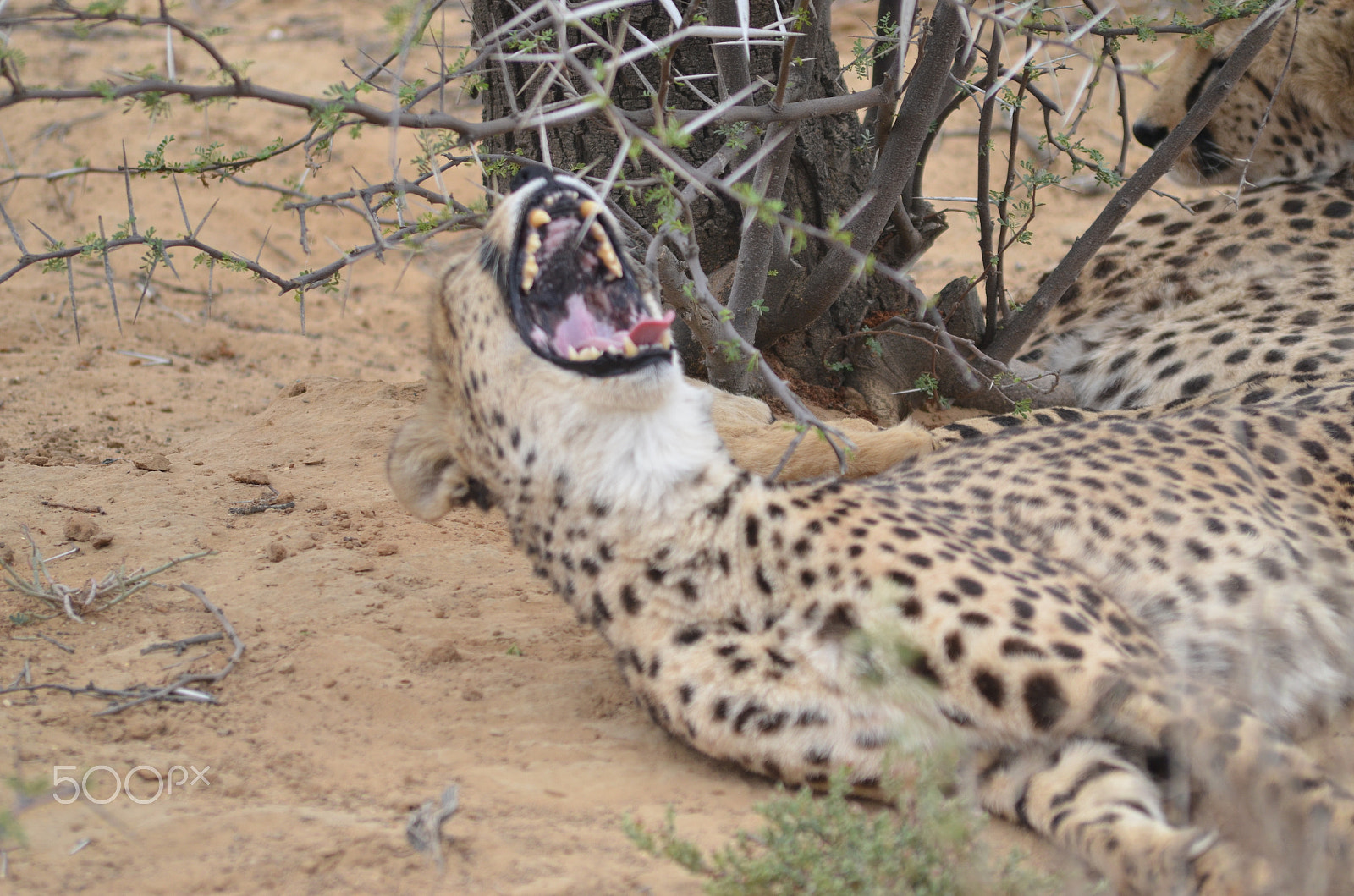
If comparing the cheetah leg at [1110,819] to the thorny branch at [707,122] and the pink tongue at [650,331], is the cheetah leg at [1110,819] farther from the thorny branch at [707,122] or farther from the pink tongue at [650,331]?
the pink tongue at [650,331]

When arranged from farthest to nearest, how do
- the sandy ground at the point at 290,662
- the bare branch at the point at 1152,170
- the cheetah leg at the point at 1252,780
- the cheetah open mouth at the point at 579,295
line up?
1. the bare branch at the point at 1152,170
2. the cheetah open mouth at the point at 579,295
3. the sandy ground at the point at 290,662
4. the cheetah leg at the point at 1252,780

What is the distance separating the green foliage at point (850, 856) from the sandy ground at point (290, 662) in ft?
0.51

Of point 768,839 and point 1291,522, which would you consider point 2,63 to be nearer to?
point 768,839

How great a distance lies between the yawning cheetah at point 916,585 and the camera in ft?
6.90

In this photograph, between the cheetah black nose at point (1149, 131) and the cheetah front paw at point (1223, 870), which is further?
the cheetah black nose at point (1149, 131)

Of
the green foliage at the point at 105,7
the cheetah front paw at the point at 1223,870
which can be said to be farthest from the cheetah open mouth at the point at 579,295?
the cheetah front paw at the point at 1223,870

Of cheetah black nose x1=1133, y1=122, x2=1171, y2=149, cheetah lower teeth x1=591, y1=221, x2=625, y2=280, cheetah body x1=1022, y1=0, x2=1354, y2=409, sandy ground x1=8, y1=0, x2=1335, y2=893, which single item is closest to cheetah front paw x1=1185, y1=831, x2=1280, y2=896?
sandy ground x1=8, y1=0, x2=1335, y2=893

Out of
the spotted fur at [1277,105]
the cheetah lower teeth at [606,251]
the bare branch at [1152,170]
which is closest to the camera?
the cheetah lower teeth at [606,251]

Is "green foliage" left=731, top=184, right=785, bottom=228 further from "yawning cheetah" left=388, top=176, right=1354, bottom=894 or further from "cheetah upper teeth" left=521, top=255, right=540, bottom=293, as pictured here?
"cheetah upper teeth" left=521, top=255, right=540, bottom=293

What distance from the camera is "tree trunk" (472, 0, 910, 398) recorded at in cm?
387

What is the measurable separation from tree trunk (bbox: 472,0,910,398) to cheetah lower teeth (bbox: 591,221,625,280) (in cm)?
117

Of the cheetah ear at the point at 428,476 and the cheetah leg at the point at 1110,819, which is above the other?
the cheetah ear at the point at 428,476

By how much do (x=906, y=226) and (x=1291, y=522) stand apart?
1.55 metres

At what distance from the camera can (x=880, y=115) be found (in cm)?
372
